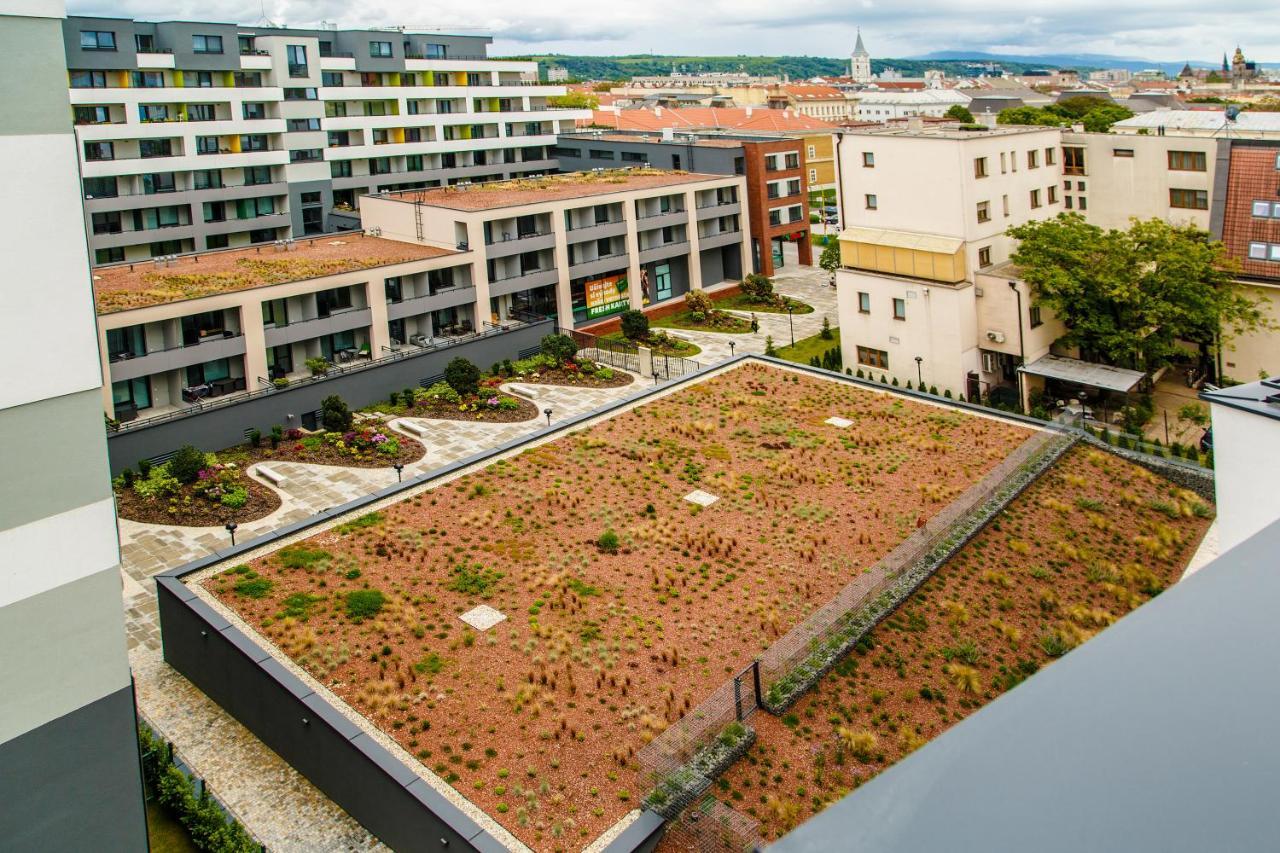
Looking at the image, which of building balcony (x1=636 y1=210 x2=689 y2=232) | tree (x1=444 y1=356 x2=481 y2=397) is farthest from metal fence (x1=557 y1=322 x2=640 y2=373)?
building balcony (x1=636 y1=210 x2=689 y2=232)

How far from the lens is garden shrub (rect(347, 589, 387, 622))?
2445cm

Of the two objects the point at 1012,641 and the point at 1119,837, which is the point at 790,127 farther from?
the point at 1119,837

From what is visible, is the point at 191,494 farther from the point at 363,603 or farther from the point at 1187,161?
the point at 1187,161

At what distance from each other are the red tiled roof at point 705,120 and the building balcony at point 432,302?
6339 cm

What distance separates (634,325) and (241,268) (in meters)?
20.4

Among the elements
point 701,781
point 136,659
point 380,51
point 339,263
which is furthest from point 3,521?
point 380,51

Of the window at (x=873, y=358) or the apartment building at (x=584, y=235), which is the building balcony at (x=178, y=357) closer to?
the apartment building at (x=584, y=235)

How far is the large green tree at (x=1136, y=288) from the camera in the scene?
41906mm

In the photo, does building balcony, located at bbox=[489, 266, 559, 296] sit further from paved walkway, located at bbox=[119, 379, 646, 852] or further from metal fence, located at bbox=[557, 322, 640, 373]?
paved walkway, located at bbox=[119, 379, 646, 852]

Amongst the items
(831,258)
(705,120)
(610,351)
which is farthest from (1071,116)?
(610,351)

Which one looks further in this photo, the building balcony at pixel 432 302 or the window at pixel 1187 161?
the building balcony at pixel 432 302

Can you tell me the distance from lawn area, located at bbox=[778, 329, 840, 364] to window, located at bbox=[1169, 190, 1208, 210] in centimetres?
1813

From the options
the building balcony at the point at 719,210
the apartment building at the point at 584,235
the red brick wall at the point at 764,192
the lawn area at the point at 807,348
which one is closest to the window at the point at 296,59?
the apartment building at the point at 584,235

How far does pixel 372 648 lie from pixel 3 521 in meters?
13.7
